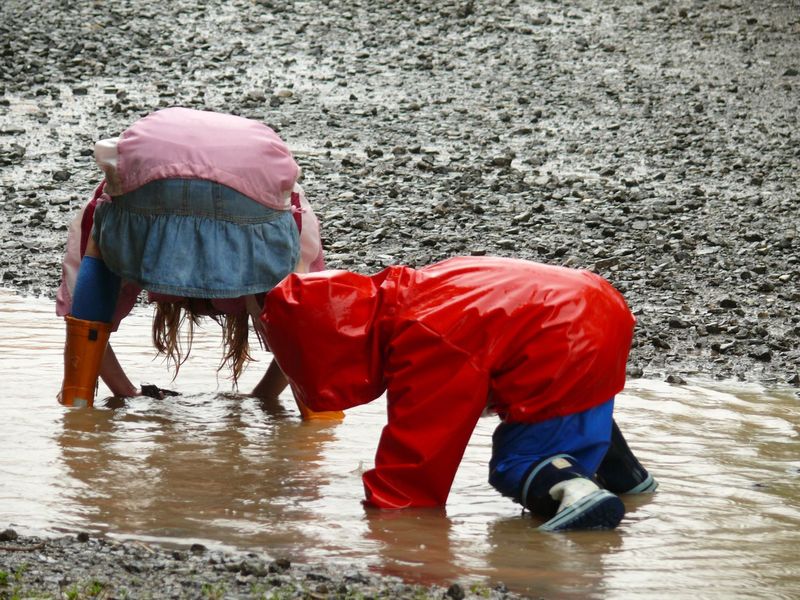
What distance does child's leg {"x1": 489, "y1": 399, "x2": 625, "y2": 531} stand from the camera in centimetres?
356

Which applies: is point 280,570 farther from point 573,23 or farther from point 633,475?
point 573,23

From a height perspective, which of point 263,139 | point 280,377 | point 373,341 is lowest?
point 280,377

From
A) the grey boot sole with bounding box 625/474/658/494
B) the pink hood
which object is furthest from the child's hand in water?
the grey boot sole with bounding box 625/474/658/494

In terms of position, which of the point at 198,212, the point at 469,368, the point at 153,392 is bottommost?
the point at 153,392

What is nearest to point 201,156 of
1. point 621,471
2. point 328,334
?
point 328,334

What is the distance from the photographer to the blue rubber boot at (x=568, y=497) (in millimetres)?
3545

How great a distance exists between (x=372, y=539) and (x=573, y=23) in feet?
35.9

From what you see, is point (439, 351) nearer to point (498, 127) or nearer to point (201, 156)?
point (201, 156)

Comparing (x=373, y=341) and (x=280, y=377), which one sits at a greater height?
(x=373, y=341)

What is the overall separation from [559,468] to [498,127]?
7.21 metres

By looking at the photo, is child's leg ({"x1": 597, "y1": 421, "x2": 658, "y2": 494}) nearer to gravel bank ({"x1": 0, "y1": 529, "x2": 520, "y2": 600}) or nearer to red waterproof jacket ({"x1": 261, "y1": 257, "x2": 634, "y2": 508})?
red waterproof jacket ({"x1": 261, "y1": 257, "x2": 634, "y2": 508})

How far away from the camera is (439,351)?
11.8 feet

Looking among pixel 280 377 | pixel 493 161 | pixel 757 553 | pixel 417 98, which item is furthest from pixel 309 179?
pixel 757 553

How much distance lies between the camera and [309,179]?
9156 millimetres
